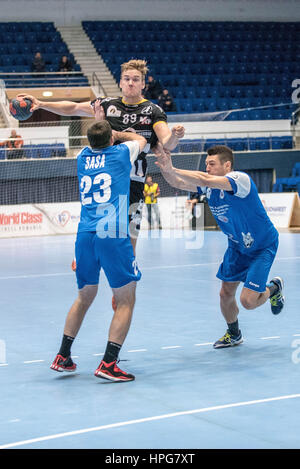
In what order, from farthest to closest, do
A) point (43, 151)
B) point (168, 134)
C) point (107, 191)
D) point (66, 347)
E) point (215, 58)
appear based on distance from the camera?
point (215, 58) < point (43, 151) < point (168, 134) < point (66, 347) < point (107, 191)

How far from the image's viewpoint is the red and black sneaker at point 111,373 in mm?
5098

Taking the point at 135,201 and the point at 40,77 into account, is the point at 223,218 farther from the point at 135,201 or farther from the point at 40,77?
the point at 40,77

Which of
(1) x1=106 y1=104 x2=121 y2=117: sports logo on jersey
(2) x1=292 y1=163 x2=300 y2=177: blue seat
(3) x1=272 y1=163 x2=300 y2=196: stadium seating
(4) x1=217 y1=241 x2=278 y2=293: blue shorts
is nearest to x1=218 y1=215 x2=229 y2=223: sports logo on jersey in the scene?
(4) x1=217 y1=241 x2=278 y2=293: blue shorts

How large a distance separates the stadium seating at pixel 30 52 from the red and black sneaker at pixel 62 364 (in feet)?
69.3

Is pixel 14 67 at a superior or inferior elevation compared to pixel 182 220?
superior

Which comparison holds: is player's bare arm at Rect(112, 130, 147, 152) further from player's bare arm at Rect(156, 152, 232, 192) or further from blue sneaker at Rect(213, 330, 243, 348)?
blue sneaker at Rect(213, 330, 243, 348)

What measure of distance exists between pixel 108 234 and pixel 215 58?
2672 centimetres

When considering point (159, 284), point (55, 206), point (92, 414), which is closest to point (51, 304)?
point (159, 284)

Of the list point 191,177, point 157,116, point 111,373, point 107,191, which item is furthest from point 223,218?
point 111,373

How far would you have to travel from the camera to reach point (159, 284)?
34.1 feet

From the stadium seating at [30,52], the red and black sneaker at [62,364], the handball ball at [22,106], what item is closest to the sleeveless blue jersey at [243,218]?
the handball ball at [22,106]

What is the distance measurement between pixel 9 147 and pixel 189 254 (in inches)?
397

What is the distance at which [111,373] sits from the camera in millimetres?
5105
